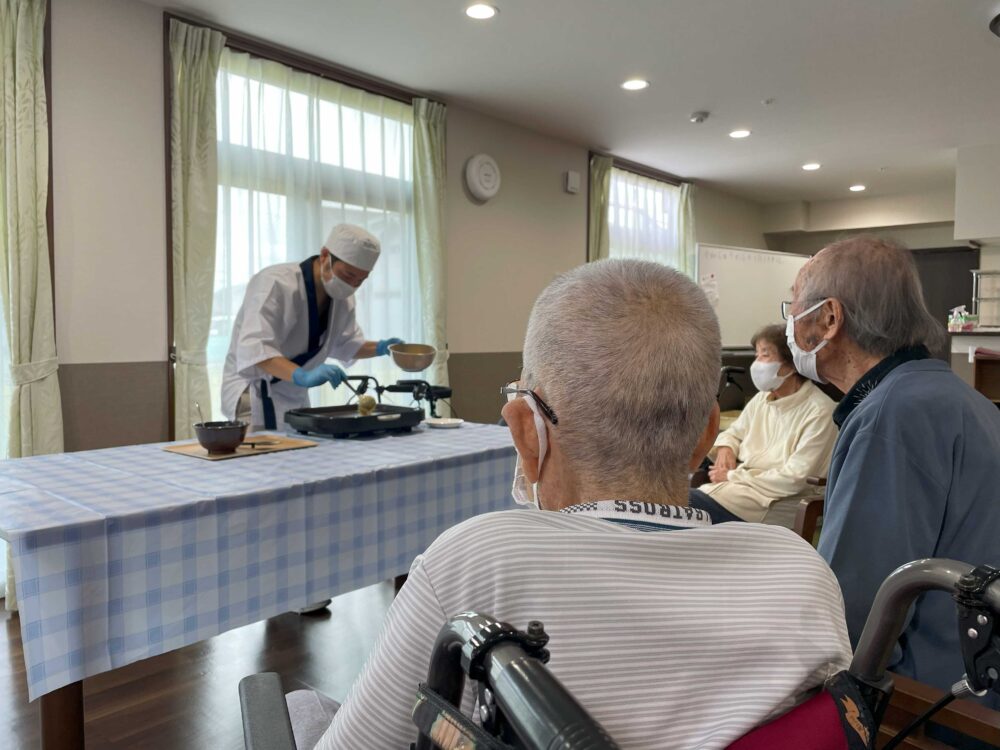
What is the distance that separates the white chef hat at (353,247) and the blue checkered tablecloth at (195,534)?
2.88ft

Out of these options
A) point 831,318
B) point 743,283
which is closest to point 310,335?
point 831,318

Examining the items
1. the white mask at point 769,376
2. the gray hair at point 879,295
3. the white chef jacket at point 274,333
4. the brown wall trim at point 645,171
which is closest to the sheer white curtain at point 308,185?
the white chef jacket at point 274,333

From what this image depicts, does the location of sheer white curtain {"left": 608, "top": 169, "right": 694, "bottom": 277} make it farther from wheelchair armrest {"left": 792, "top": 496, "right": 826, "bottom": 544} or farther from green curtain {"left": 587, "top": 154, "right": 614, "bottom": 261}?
wheelchair armrest {"left": 792, "top": 496, "right": 826, "bottom": 544}

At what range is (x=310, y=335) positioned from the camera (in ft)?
9.65

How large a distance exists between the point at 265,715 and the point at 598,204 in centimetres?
555

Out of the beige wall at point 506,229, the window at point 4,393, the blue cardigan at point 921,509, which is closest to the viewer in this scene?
the blue cardigan at point 921,509

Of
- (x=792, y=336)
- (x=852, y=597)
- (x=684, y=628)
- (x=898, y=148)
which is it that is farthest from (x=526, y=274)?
(x=684, y=628)

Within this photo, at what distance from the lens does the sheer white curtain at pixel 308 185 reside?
3553 millimetres

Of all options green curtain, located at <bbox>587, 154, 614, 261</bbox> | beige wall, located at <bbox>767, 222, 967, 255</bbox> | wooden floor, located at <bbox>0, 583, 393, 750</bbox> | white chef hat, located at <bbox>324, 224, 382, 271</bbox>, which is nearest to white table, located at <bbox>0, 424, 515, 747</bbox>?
wooden floor, located at <bbox>0, 583, 393, 750</bbox>

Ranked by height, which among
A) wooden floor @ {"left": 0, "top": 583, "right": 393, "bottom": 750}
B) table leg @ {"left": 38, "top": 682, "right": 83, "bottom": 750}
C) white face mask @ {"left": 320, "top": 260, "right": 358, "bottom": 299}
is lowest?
wooden floor @ {"left": 0, "top": 583, "right": 393, "bottom": 750}

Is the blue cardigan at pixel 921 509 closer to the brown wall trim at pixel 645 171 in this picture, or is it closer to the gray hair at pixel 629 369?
the gray hair at pixel 629 369

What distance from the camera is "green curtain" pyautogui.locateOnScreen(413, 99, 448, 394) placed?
14.5 feet

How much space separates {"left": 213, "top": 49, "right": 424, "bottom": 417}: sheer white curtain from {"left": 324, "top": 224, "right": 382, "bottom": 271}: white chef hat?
1.00 metres

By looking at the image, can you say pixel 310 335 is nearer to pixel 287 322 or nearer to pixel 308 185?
pixel 287 322
